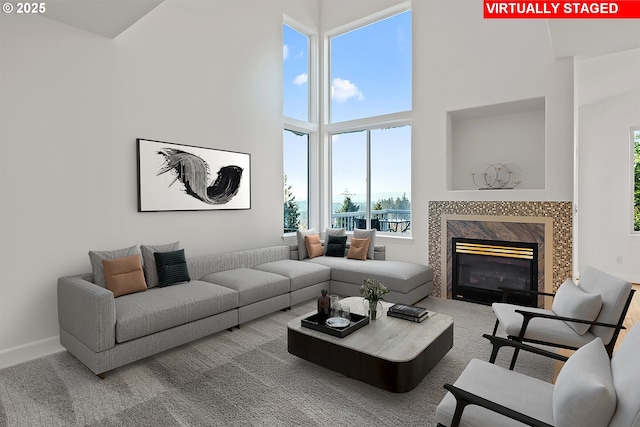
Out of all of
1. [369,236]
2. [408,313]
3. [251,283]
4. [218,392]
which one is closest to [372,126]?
[369,236]

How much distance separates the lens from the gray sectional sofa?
2732 mm

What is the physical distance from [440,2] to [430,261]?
3.85 metres

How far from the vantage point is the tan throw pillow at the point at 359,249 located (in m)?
5.32

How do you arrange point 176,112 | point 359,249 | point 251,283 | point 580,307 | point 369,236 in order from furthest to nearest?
1. point 369,236
2. point 359,249
3. point 176,112
4. point 251,283
5. point 580,307

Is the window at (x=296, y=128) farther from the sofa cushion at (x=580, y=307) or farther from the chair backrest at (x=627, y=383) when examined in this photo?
the chair backrest at (x=627, y=383)

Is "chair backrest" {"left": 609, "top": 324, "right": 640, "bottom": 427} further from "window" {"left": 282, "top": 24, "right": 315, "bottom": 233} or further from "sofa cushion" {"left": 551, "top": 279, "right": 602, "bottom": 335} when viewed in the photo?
"window" {"left": 282, "top": 24, "right": 315, "bottom": 233}

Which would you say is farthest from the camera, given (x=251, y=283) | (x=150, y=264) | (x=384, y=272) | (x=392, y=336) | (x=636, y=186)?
(x=636, y=186)

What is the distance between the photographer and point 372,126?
6027 mm

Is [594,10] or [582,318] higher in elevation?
[594,10]

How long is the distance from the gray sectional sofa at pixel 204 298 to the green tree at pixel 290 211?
0.80m

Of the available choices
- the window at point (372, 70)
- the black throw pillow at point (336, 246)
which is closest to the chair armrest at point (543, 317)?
the black throw pillow at point (336, 246)

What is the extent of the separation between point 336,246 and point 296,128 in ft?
7.37

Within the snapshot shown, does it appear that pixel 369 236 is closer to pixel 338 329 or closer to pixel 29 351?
pixel 338 329

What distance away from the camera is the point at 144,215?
404cm
